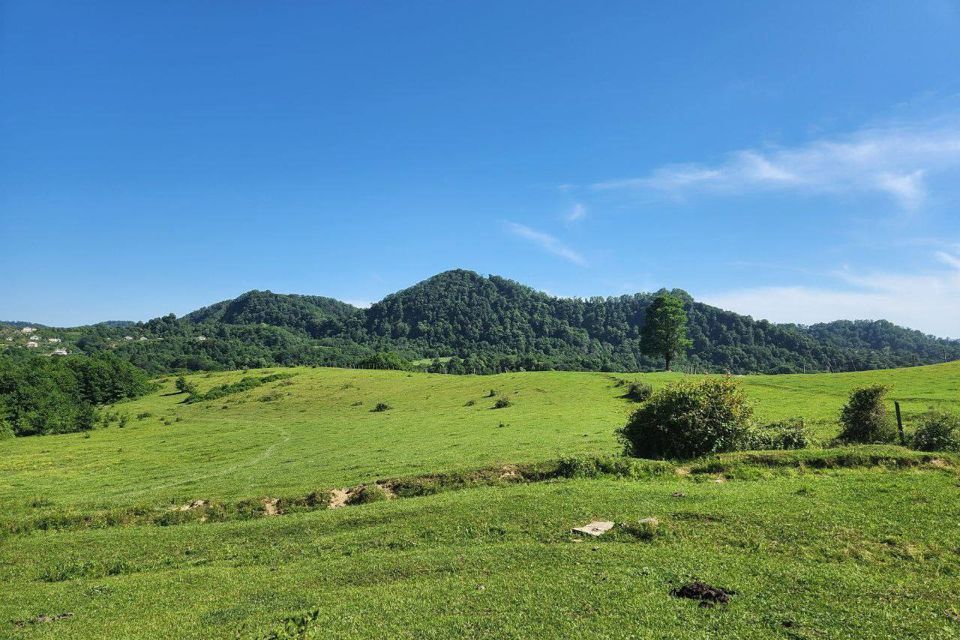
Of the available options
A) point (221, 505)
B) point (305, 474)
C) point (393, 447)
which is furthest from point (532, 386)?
point (221, 505)

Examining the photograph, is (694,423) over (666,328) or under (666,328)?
under

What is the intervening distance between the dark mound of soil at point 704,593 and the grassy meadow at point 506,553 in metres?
0.25

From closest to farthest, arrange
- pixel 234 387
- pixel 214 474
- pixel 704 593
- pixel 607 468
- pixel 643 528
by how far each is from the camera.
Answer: pixel 704 593 → pixel 643 528 → pixel 607 468 → pixel 214 474 → pixel 234 387

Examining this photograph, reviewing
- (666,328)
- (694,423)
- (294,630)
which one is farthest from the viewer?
(666,328)

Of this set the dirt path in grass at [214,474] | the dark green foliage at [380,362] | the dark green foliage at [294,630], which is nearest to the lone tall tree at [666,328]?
the dirt path in grass at [214,474]

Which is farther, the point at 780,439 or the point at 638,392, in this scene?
the point at 638,392

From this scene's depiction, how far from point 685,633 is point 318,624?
327 inches

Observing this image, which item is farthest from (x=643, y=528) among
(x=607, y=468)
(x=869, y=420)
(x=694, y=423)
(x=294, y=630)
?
(x=869, y=420)

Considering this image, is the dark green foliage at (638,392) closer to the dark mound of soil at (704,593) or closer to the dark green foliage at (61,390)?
the dark mound of soil at (704,593)

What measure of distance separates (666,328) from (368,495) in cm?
8222

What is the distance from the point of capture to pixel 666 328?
317 feet

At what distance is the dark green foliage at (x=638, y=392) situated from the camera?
219 feet

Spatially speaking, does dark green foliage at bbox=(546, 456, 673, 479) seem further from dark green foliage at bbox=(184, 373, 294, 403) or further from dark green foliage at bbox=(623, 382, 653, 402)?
dark green foliage at bbox=(184, 373, 294, 403)

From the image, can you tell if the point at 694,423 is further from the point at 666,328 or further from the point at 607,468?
the point at 666,328
